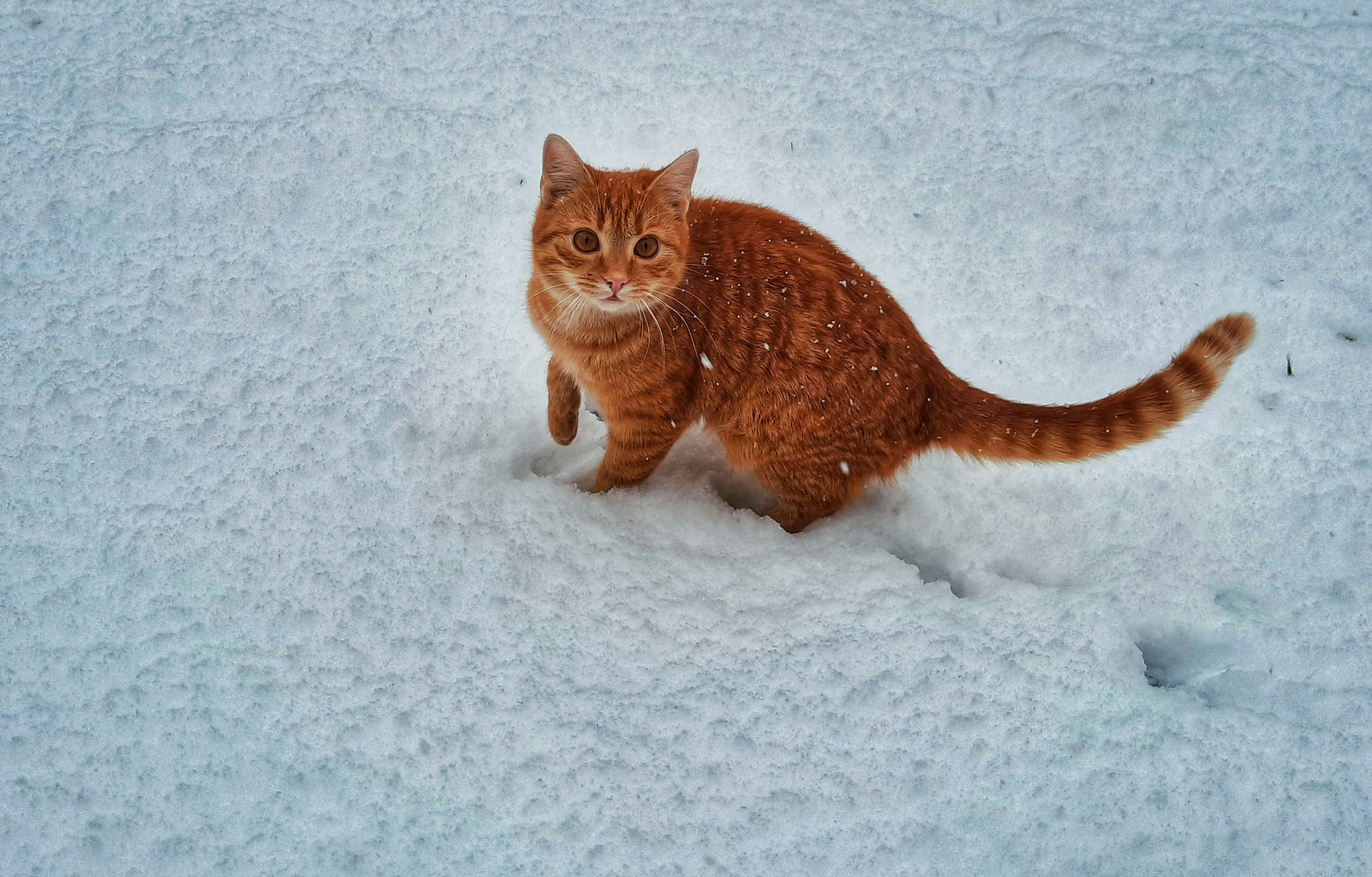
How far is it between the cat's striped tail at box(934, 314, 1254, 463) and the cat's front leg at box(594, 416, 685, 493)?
2.63 feet

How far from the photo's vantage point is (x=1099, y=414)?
239 cm

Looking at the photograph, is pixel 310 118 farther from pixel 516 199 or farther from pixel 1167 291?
pixel 1167 291

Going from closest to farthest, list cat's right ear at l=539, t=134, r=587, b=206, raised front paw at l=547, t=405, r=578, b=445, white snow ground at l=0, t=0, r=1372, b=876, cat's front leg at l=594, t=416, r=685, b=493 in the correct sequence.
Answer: white snow ground at l=0, t=0, r=1372, b=876
cat's right ear at l=539, t=134, r=587, b=206
cat's front leg at l=594, t=416, r=685, b=493
raised front paw at l=547, t=405, r=578, b=445

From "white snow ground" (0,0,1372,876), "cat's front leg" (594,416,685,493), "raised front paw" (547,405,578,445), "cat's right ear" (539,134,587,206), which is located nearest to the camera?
"white snow ground" (0,0,1372,876)

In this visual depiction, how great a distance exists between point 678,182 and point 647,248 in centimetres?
20

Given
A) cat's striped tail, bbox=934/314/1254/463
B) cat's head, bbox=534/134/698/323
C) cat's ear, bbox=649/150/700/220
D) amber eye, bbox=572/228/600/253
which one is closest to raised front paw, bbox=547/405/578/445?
cat's head, bbox=534/134/698/323

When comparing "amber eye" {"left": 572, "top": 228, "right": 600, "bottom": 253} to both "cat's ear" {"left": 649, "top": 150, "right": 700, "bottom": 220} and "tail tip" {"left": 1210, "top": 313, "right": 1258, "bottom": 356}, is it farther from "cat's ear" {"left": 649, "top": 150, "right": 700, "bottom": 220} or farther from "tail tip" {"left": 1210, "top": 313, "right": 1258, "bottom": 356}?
"tail tip" {"left": 1210, "top": 313, "right": 1258, "bottom": 356}

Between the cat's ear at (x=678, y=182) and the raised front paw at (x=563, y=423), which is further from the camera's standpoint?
the raised front paw at (x=563, y=423)

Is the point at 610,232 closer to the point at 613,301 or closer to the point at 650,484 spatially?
the point at 613,301

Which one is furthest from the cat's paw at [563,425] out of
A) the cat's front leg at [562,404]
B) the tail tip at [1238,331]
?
the tail tip at [1238,331]

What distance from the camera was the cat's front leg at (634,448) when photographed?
250cm

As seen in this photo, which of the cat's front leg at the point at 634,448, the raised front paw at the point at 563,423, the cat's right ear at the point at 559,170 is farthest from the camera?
the raised front paw at the point at 563,423

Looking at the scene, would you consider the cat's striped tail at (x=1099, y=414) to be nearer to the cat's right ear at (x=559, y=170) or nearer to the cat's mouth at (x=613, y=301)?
the cat's mouth at (x=613, y=301)

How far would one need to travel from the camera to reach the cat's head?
2289 mm
